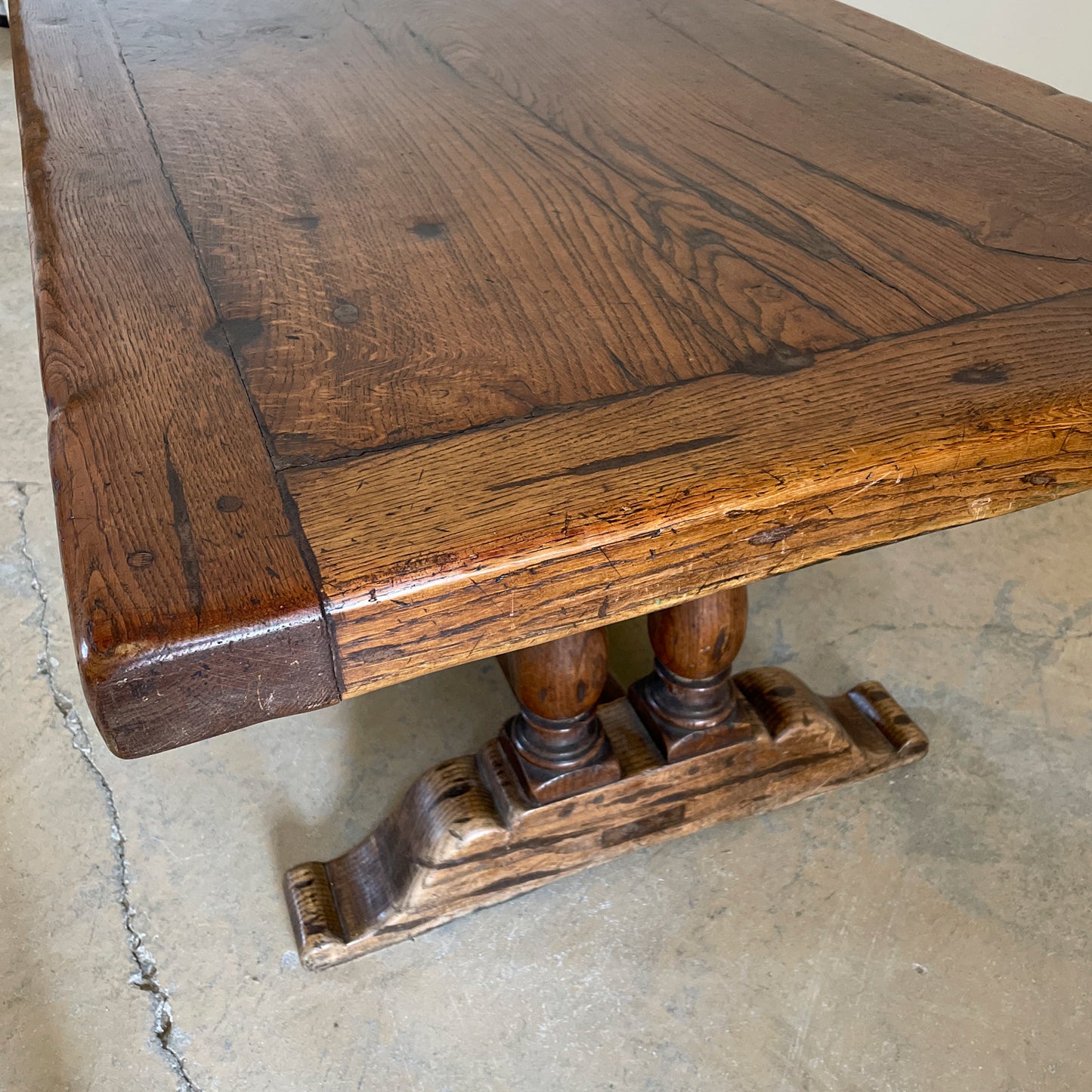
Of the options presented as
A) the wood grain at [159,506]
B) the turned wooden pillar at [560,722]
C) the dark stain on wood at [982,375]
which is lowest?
the turned wooden pillar at [560,722]

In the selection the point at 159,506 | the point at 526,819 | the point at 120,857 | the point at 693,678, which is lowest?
the point at 120,857

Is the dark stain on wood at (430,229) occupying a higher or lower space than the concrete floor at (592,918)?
higher

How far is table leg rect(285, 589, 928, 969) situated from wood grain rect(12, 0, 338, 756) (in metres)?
0.40

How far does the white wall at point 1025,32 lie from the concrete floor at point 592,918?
135 centimetres

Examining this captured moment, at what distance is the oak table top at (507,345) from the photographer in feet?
1.69

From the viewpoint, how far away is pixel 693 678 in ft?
3.32

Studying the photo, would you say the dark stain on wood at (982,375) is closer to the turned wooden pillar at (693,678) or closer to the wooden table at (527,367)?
the wooden table at (527,367)

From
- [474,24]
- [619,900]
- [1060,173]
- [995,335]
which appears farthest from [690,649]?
[474,24]

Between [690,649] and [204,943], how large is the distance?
585mm

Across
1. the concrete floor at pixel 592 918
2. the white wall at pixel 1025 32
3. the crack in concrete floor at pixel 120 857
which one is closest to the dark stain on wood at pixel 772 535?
the concrete floor at pixel 592 918

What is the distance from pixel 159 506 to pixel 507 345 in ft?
0.82

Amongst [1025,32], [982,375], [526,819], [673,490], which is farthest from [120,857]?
[1025,32]

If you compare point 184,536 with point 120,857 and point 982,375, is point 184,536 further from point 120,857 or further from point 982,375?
point 120,857

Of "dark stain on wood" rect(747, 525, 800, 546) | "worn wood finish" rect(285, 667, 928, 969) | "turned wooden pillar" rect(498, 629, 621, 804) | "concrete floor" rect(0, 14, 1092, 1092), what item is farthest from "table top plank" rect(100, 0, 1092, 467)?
→ "concrete floor" rect(0, 14, 1092, 1092)
